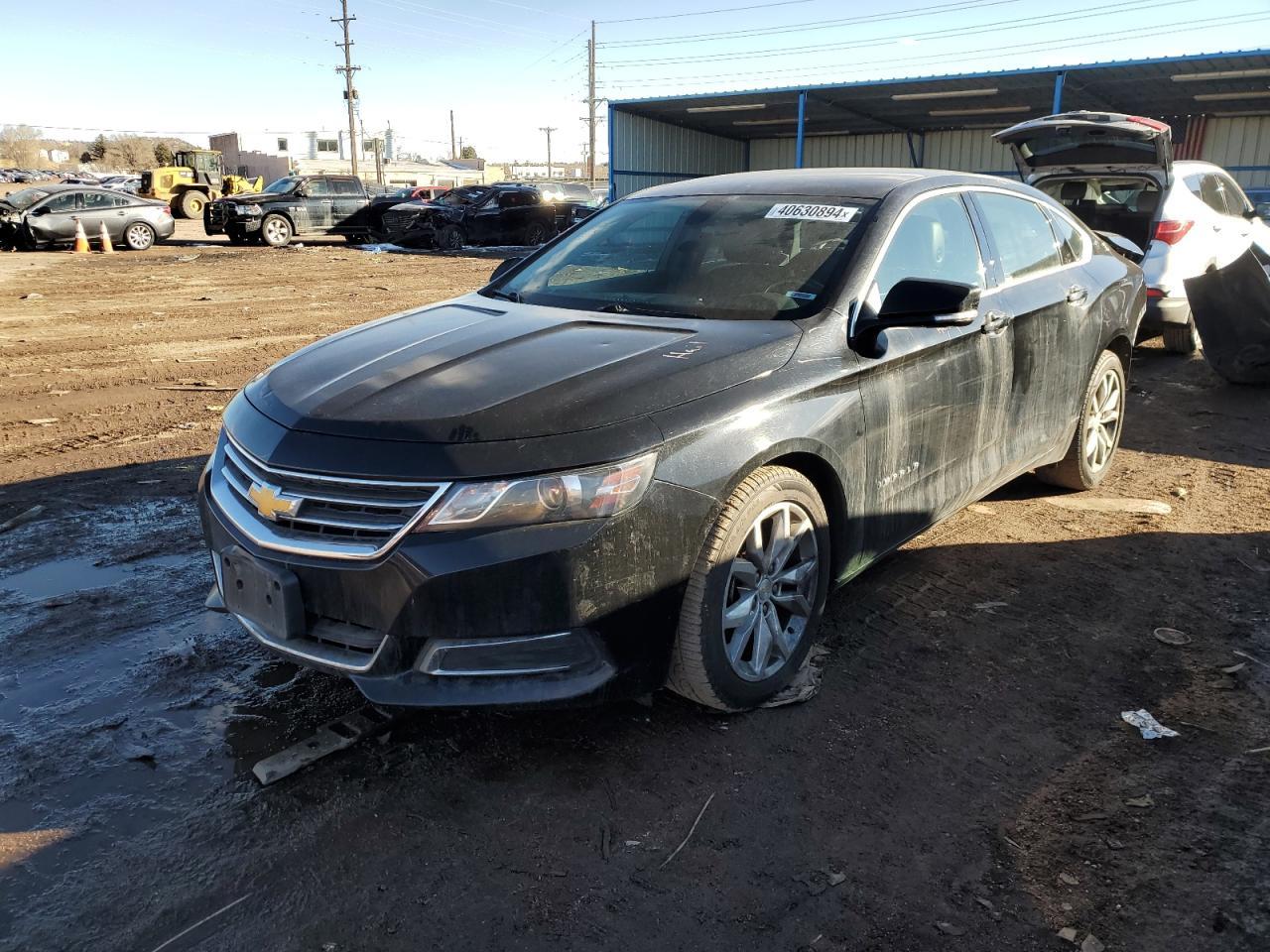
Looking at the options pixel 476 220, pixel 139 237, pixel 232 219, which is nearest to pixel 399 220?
pixel 476 220

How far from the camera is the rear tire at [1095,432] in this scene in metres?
5.15

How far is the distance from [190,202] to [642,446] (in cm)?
3572

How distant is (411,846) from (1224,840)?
2.16m

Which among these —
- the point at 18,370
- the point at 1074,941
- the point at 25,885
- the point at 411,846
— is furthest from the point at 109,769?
the point at 18,370

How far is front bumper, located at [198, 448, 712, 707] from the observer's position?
254 centimetres

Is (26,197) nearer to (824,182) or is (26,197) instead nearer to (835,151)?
(835,151)

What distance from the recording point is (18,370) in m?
8.72

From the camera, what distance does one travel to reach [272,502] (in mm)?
2740

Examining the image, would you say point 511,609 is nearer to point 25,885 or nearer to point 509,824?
point 509,824

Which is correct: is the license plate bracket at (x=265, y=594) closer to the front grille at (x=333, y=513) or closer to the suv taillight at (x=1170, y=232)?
the front grille at (x=333, y=513)

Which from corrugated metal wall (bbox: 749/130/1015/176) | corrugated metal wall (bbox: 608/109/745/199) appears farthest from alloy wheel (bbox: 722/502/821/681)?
corrugated metal wall (bbox: 749/130/1015/176)

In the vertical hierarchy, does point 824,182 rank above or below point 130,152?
below

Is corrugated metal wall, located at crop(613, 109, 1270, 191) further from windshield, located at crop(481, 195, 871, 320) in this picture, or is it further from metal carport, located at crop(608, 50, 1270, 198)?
windshield, located at crop(481, 195, 871, 320)

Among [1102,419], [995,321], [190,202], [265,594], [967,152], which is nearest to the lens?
[265,594]
